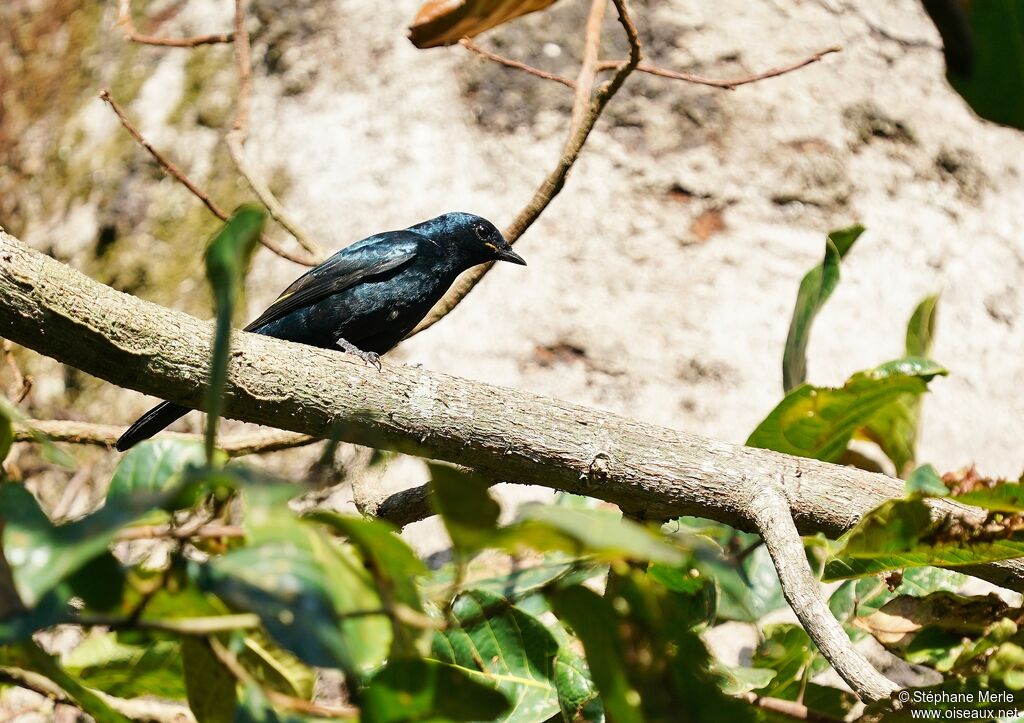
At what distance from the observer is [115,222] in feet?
15.3

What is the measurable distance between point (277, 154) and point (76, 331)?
2.60 m

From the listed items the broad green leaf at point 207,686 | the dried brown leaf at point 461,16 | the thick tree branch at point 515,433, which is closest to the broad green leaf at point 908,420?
the thick tree branch at point 515,433

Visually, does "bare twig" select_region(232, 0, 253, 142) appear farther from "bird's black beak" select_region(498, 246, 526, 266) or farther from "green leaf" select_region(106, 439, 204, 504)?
"green leaf" select_region(106, 439, 204, 504)

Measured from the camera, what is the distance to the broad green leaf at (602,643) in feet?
3.11

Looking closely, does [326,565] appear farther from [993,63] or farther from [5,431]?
[993,63]

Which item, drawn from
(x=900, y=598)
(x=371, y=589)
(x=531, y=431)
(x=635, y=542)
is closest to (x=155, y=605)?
(x=371, y=589)

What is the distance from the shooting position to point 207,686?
1.23 meters

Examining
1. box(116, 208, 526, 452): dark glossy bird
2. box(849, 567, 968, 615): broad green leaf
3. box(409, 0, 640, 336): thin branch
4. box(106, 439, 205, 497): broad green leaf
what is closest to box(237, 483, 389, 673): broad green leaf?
box(106, 439, 205, 497): broad green leaf

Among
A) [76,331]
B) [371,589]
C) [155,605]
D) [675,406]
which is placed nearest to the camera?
[371,589]

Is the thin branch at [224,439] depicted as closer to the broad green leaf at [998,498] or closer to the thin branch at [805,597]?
the thin branch at [805,597]

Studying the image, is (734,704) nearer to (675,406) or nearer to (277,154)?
(675,406)

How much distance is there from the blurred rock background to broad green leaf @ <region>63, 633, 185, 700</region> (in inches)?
87.3

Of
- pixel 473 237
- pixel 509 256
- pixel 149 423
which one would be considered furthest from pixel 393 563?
pixel 473 237

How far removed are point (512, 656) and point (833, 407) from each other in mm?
1335
